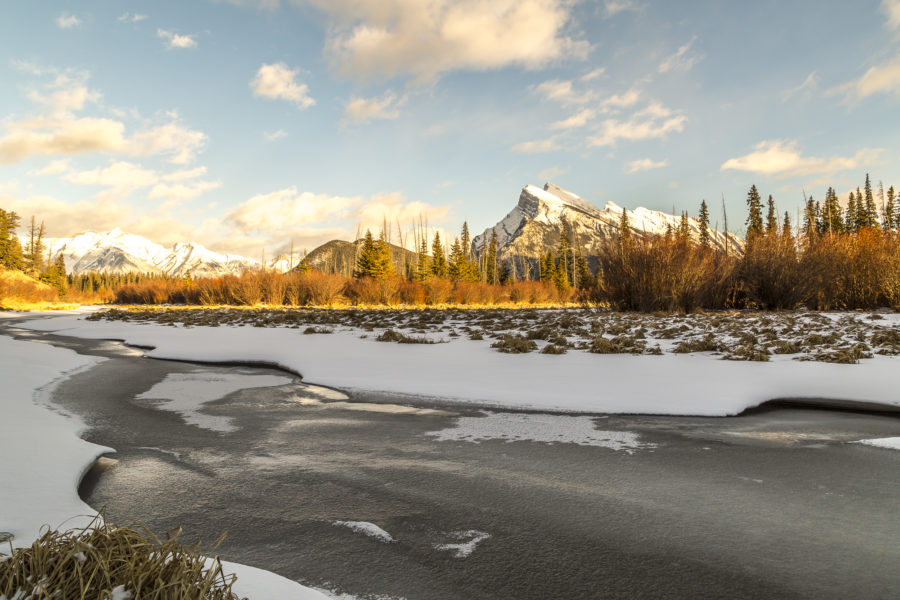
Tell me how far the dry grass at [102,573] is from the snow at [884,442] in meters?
5.00

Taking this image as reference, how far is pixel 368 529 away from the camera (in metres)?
2.68

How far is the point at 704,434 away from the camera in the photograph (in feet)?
14.9

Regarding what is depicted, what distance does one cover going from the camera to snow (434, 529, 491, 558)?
8.00 ft

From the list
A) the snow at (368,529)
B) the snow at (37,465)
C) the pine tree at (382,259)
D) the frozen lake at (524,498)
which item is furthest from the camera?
the pine tree at (382,259)

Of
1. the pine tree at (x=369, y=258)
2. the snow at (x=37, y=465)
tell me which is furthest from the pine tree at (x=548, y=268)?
the snow at (x=37, y=465)

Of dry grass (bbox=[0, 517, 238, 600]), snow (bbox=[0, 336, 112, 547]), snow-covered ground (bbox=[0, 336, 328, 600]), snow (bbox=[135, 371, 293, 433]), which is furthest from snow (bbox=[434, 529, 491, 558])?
snow (bbox=[135, 371, 293, 433])

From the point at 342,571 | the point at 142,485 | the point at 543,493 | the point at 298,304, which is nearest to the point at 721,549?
the point at 543,493

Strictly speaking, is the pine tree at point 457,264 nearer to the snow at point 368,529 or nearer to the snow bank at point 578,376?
the snow bank at point 578,376

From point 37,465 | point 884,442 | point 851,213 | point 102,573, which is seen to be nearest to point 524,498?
point 102,573

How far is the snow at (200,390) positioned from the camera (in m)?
5.21

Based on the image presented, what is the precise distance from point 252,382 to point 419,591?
6262 millimetres

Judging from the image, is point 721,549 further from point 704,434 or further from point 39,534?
point 39,534

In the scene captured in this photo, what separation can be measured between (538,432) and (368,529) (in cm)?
240

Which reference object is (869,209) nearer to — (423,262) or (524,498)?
(423,262)
